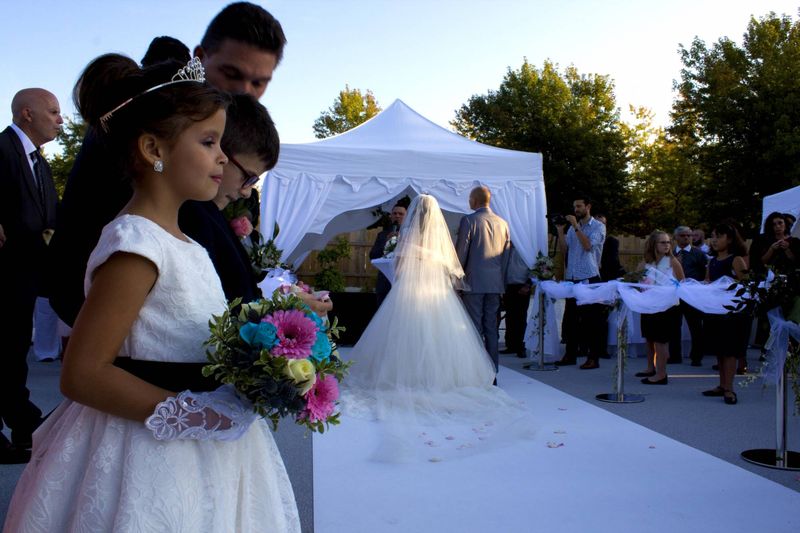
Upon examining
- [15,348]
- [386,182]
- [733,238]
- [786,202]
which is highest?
[786,202]

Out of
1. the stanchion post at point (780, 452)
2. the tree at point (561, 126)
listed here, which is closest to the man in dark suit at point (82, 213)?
the stanchion post at point (780, 452)

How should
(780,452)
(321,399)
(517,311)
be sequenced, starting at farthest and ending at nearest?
1. (517,311)
2. (780,452)
3. (321,399)

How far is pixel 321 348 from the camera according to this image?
4.18 feet

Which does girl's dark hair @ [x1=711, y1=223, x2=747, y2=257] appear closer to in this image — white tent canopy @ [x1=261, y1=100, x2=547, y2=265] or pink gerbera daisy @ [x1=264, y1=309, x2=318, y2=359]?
white tent canopy @ [x1=261, y1=100, x2=547, y2=265]

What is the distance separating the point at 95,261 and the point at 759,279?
433cm

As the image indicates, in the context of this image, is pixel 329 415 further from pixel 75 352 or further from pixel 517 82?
pixel 517 82

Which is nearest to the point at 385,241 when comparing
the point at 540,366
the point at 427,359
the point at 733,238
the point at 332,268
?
the point at 332,268

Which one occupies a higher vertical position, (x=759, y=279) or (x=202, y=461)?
(x=759, y=279)

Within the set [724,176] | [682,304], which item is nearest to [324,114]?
[724,176]

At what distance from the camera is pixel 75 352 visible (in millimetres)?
1150

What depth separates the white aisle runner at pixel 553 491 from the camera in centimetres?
307

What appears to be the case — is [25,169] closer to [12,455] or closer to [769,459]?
[12,455]

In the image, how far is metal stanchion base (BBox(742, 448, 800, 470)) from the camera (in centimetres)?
400

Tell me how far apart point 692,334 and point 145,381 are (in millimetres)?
8673
